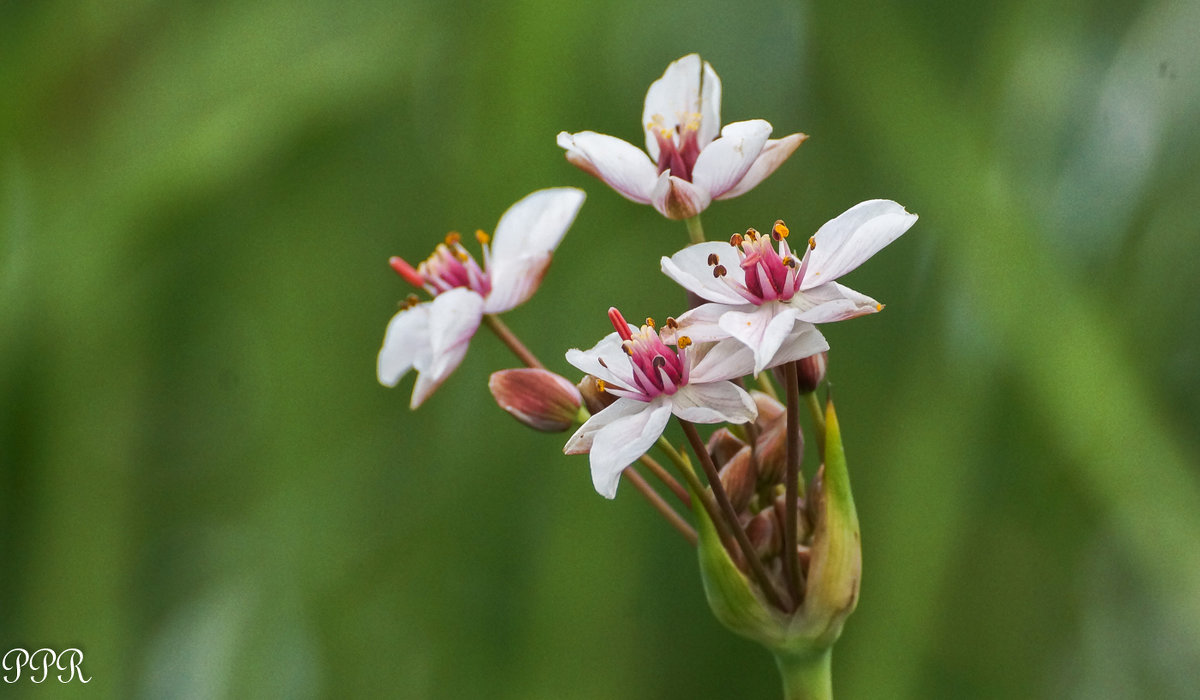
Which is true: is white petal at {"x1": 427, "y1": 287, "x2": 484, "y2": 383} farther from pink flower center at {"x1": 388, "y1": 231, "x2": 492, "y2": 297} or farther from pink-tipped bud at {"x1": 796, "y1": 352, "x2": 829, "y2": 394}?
pink-tipped bud at {"x1": 796, "y1": 352, "x2": 829, "y2": 394}

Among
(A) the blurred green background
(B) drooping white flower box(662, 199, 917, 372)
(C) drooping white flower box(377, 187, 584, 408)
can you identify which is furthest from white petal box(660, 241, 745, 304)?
(A) the blurred green background

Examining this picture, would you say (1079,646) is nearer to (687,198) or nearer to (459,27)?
(687,198)

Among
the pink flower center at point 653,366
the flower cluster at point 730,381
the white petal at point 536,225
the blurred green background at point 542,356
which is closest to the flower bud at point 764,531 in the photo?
the flower cluster at point 730,381

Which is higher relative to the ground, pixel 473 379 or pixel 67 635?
pixel 473 379

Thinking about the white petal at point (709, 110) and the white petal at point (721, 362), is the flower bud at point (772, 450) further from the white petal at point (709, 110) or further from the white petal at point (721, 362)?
the white petal at point (709, 110)

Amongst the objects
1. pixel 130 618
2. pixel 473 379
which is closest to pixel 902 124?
pixel 473 379

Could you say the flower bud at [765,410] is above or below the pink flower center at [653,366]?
below
